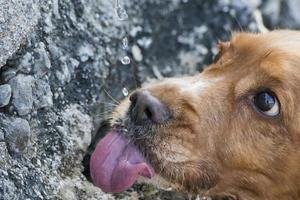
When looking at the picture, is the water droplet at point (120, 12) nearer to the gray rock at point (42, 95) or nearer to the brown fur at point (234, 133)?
the gray rock at point (42, 95)

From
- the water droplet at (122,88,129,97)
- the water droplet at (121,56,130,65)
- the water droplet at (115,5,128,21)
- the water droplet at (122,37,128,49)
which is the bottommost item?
the water droplet at (122,88,129,97)

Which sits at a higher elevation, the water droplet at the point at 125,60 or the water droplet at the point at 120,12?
the water droplet at the point at 120,12

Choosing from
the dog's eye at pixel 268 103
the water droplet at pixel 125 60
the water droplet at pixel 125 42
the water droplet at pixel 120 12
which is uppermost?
the water droplet at pixel 120 12

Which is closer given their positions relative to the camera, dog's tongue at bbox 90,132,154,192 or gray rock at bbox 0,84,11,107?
dog's tongue at bbox 90,132,154,192

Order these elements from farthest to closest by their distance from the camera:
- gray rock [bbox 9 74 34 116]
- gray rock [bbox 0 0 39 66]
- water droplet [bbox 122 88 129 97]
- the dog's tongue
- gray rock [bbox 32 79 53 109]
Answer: water droplet [bbox 122 88 129 97] < gray rock [bbox 32 79 53 109] < gray rock [bbox 9 74 34 116] < gray rock [bbox 0 0 39 66] < the dog's tongue

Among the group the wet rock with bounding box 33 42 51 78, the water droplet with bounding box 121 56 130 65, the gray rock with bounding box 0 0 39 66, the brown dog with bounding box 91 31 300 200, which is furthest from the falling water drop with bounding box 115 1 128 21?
the brown dog with bounding box 91 31 300 200

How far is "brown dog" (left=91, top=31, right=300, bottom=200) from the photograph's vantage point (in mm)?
4531

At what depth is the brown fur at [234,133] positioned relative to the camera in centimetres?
457

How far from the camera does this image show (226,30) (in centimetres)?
675

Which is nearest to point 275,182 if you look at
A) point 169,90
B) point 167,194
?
point 169,90

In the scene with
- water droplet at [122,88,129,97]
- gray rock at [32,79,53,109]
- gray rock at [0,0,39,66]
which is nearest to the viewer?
gray rock at [0,0,39,66]

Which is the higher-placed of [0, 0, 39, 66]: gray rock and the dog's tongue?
[0, 0, 39, 66]: gray rock

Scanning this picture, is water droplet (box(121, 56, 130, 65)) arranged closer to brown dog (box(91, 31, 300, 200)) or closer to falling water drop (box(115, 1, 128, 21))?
falling water drop (box(115, 1, 128, 21))

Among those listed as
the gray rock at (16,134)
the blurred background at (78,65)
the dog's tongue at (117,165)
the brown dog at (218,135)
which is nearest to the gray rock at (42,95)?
the blurred background at (78,65)
